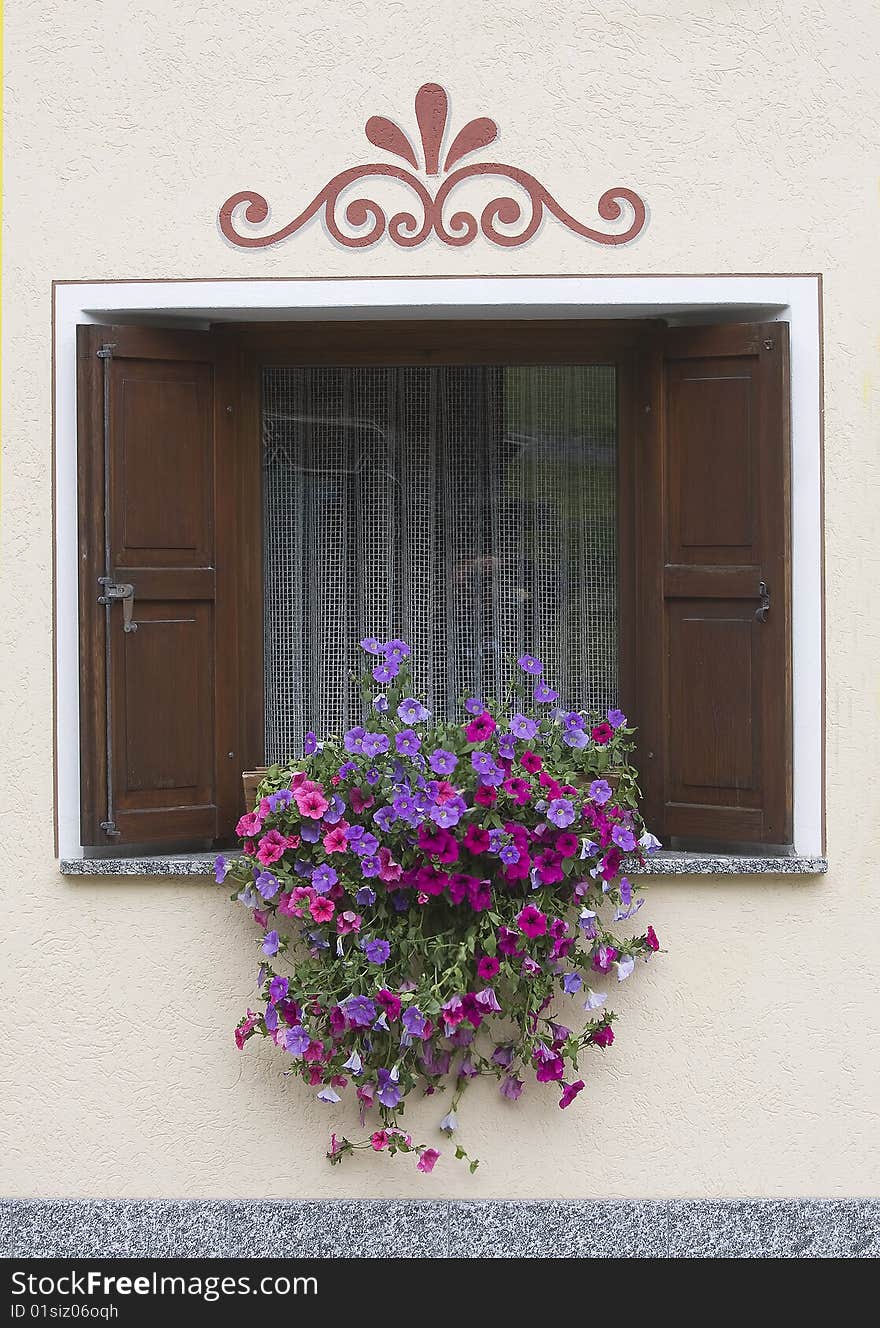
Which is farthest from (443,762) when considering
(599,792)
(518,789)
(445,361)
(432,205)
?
(432,205)

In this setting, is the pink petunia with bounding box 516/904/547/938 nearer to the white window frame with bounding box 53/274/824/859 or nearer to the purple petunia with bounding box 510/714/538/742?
the purple petunia with bounding box 510/714/538/742

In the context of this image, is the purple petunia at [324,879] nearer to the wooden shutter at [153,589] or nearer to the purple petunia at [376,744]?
the purple petunia at [376,744]

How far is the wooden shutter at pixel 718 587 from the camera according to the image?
13.0 ft

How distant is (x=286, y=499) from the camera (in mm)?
4398

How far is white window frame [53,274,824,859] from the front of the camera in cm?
397

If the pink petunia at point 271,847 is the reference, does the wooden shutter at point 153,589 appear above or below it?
above

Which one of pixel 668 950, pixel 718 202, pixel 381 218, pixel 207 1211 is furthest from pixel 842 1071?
pixel 381 218

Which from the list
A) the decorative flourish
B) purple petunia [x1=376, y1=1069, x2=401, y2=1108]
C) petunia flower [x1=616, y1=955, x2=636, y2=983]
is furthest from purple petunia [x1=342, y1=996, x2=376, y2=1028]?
the decorative flourish

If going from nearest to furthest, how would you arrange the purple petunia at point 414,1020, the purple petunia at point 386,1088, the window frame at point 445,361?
the purple petunia at point 414,1020 < the purple petunia at point 386,1088 < the window frame at point 445,361

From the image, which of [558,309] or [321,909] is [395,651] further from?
[558,309]

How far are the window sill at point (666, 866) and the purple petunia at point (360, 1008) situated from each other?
1.88 feet

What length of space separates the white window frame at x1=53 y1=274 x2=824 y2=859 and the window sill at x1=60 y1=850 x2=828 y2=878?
0.23ft

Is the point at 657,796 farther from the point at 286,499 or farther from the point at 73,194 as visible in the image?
the point at 73,194

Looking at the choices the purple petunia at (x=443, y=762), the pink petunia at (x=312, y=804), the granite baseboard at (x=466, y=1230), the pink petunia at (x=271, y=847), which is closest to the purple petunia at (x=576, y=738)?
the purple petunia at (x=443, y=762)
